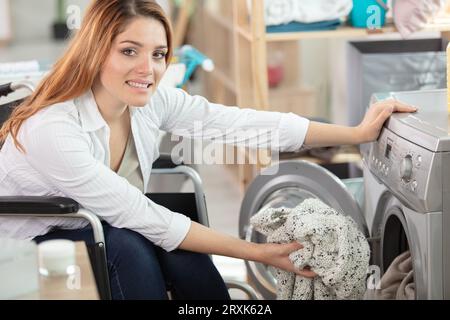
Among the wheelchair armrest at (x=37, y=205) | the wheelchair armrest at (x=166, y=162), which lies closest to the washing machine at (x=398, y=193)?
the wheelchair armrest at (x=166, y=162)

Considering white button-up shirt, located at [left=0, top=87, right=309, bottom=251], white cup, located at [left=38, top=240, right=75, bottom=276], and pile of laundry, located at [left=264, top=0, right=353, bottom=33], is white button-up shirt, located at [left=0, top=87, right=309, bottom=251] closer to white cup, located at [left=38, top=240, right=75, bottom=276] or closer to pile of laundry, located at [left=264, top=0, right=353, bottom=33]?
white cup, located at [left=38, top=240, right=75, bottom=276]

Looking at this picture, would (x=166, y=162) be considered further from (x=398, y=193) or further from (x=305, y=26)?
(x=305, y=26)

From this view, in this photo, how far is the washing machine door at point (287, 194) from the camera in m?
2.25

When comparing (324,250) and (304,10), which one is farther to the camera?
(304,10)

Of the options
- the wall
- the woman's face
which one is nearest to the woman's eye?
the woman's face

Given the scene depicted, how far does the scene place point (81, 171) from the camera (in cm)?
181

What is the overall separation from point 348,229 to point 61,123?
2.15ft

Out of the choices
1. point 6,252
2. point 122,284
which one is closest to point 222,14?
point 122,284

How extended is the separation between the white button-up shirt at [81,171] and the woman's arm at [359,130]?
1.30 ft

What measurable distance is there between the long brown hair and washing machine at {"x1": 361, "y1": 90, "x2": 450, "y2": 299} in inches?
24.3

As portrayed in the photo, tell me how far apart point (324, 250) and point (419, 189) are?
0.23 meters

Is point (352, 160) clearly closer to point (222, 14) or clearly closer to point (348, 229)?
point (348, 229)

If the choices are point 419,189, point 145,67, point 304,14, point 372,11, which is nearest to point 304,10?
point 304,14
